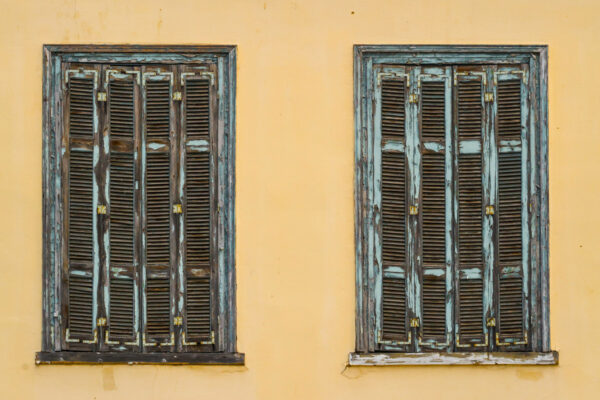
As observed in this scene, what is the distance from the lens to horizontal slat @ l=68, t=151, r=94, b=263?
7.75m

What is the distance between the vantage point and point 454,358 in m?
7.68

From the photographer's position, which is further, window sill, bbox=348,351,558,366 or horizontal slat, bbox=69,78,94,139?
horizontal slat, bbox=69,78,94,139

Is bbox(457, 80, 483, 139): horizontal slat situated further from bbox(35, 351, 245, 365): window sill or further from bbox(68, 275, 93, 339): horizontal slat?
bbox(68, 275, 93, 339): horizontal slat

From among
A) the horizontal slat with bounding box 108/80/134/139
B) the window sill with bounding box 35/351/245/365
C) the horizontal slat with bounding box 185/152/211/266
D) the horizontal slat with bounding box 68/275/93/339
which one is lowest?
the window sill with bounding box 35/351/245/365

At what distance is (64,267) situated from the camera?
7.73 meters

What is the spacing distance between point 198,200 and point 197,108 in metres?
0.72

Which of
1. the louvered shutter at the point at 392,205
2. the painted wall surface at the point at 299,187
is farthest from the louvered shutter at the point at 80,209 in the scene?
the louvered shutter at the point at 392,205

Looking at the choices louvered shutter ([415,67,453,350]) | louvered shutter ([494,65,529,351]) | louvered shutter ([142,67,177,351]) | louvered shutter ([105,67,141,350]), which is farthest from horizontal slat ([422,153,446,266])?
louvered shutter ([105,67,141,350])

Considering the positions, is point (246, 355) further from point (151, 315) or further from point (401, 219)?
point (401, 219)

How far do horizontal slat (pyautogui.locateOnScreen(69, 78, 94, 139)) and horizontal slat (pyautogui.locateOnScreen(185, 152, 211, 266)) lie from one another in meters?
0.83
